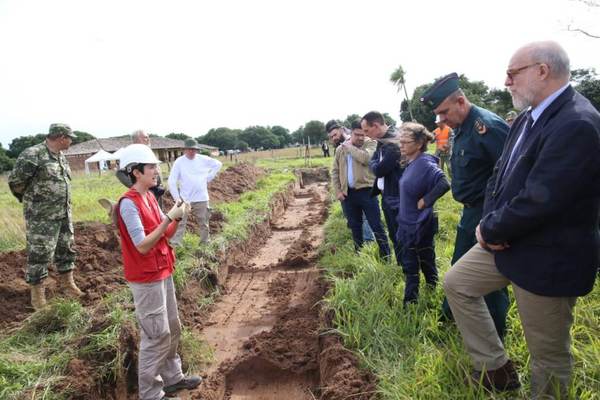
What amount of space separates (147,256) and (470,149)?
7.96 ft

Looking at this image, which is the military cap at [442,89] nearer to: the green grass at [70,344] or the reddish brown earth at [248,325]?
the reddish brown earth at [248,325]

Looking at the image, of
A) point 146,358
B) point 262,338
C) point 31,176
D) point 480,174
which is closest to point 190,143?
point 31,176

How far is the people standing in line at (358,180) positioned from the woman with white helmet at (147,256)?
268 cm

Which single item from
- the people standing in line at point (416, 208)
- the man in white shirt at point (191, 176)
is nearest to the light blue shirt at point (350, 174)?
the people standing in line at point (416, 208)

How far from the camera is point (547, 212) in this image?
69.4 inches

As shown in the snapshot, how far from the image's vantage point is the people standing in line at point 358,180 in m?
5.04

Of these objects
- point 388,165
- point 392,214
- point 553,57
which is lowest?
point 392,214

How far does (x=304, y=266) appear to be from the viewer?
20.8 feet

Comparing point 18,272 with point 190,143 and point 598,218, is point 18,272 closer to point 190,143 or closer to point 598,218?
point 190,143

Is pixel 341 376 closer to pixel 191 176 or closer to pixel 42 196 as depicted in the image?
pixel 42 196

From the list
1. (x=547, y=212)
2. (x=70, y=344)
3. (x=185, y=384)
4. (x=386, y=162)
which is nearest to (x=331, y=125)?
(x=386, y=162)

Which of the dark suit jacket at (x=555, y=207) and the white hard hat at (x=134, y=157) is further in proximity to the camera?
the white hard hat at (x=134, y=157)

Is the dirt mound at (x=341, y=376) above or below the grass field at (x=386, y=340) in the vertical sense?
below

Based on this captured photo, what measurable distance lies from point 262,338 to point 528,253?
2904 millimetres
